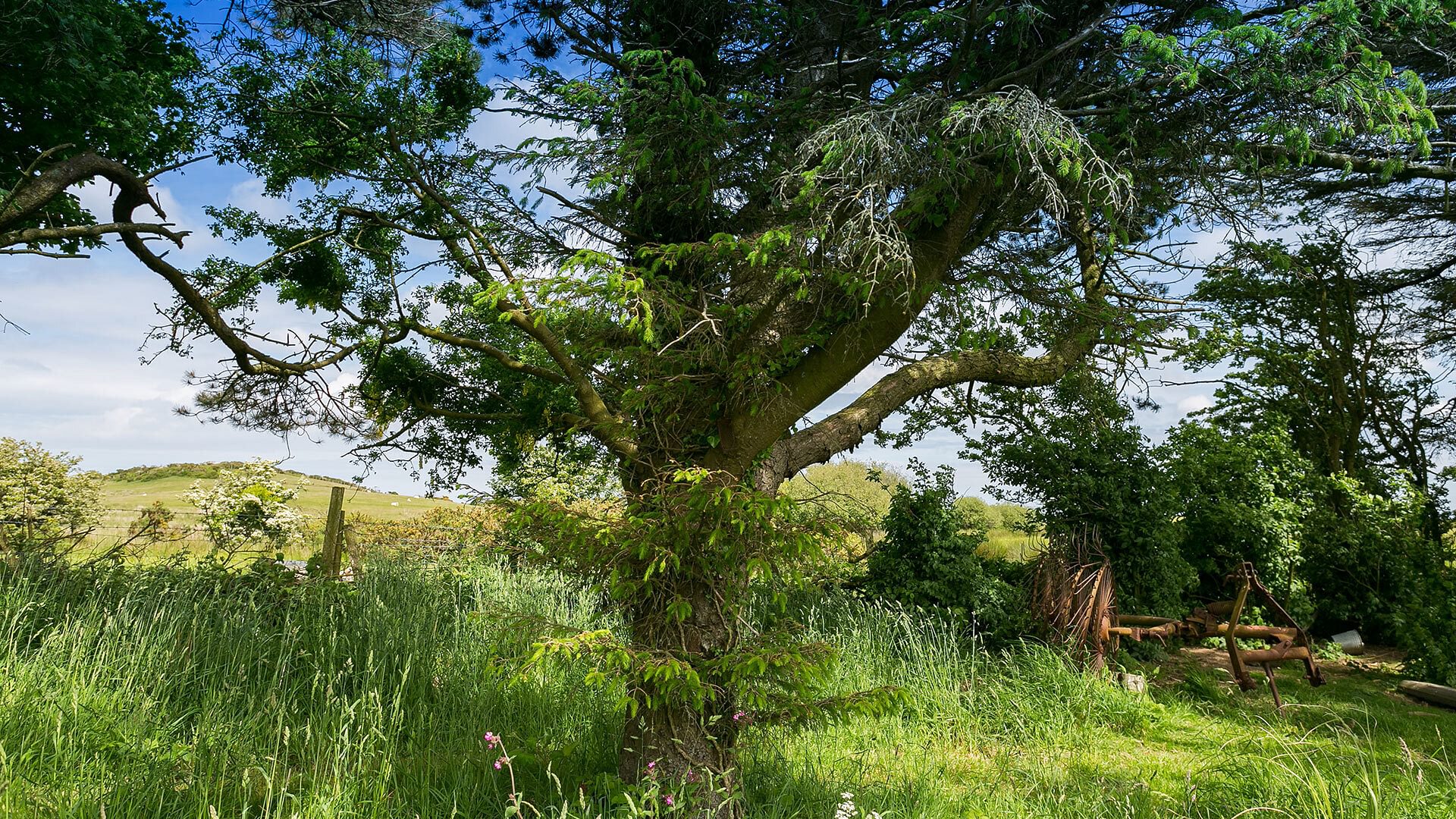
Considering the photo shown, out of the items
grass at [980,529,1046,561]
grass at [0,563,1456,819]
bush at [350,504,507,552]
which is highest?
grass at [980,529,1046,561]

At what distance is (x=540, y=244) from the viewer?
19.5ft

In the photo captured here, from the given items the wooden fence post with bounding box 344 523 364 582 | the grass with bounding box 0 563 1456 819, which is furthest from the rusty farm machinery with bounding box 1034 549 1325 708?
the wooden fence post with bounding box 344 523 364 582

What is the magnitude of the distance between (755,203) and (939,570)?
3.87 metres

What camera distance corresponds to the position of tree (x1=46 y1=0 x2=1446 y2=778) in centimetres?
362

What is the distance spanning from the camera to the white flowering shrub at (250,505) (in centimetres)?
980

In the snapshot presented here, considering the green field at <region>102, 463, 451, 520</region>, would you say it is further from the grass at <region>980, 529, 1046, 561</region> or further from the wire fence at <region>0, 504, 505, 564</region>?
the grass at <region>980, 529, 1046, 561</region>

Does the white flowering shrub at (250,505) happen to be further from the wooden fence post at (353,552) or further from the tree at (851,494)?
the tree at (851,494)

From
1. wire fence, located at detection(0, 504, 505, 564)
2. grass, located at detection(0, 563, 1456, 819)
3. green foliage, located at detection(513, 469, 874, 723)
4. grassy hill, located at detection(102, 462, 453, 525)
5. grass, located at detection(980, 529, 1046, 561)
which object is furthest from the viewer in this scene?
grassy hill, located at detection(102, 462, 453, 525)

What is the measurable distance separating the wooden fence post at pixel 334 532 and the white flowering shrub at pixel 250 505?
2333 millimetres

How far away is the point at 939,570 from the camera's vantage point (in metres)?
7.18

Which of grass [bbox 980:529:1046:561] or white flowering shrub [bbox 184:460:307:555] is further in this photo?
grass [bbox 980:529:1046:561]

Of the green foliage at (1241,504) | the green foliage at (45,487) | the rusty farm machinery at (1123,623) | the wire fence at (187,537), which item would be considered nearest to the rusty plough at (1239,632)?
the rusty farm machinery at (1123,623)

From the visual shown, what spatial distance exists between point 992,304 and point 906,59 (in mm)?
1685

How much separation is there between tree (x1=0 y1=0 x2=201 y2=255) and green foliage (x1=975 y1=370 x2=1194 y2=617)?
7.97 metres
